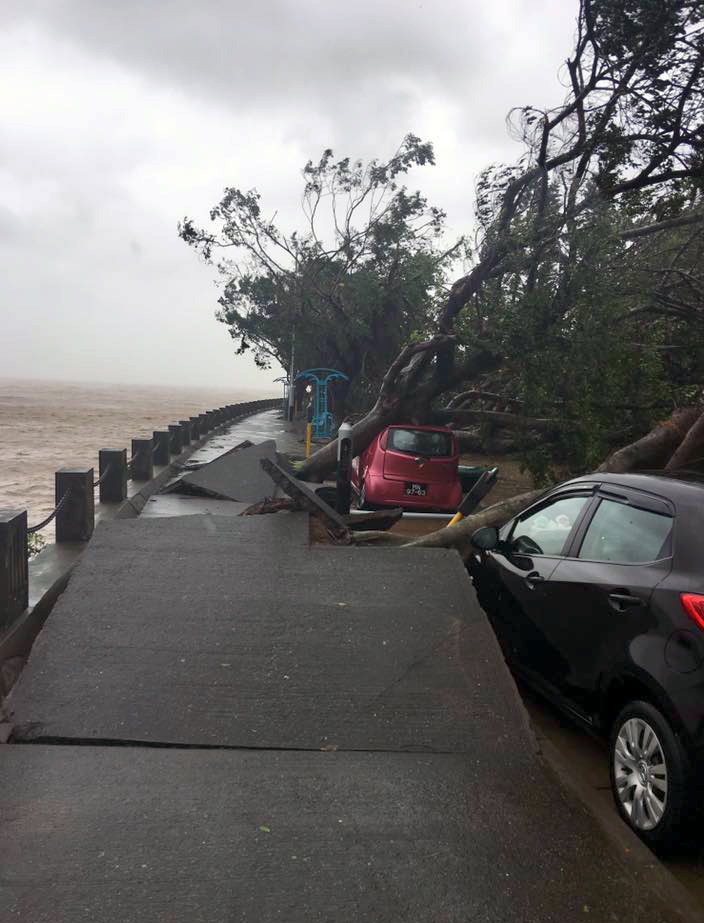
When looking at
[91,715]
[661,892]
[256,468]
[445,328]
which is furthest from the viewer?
[445,328]

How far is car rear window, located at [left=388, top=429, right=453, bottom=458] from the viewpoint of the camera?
1212 cm

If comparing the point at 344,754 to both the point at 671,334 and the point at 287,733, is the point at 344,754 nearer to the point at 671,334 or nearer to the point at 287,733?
the point at 287,733

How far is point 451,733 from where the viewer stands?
402 cm

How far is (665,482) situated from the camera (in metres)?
3.82

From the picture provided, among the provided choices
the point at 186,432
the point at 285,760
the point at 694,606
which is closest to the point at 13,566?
the point at 285,760

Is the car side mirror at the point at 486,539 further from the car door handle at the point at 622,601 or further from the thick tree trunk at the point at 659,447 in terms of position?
the thick tree trunk at the point at 659,447

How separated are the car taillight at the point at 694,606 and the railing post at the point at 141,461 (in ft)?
34.4

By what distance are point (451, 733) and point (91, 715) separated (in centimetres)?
187

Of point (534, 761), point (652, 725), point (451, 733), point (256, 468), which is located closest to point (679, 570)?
point (652, 725)

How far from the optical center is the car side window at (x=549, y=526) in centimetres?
448

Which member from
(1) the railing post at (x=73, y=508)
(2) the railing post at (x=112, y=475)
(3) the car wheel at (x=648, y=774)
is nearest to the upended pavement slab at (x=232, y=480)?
(2) the railing post at (x=112, y=475)

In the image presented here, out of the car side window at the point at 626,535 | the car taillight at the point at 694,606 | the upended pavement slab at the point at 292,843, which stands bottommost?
the upended pavement slab at the point at 292,843

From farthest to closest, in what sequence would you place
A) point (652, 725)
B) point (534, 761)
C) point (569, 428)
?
1. point (569, 428)
2. point (534, 761)
3. point (652, 725)

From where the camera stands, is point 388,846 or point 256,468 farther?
point 256,468
